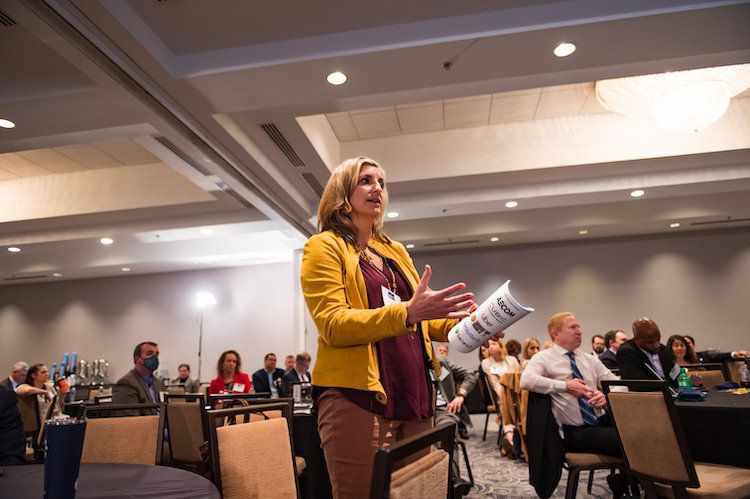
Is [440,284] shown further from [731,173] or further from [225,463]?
[225,463]

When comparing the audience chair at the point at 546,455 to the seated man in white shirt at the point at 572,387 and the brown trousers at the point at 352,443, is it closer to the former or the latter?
the seated man in white shirt at the point at 572,387

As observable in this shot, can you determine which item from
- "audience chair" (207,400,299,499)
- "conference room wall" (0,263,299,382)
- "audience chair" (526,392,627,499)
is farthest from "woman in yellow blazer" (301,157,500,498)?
"conference room wall" (0,263,299,382)

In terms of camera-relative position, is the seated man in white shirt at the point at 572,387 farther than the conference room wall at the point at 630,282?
No

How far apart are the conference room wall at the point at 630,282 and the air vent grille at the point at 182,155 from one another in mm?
5567

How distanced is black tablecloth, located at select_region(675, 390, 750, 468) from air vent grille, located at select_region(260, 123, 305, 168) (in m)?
3.87

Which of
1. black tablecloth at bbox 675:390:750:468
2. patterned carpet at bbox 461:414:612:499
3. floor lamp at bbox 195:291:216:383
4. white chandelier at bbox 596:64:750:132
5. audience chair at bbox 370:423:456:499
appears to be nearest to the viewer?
audience chair at bbox 370:423:456:499

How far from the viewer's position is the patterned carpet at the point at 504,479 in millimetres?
3465

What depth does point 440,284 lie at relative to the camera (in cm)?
969

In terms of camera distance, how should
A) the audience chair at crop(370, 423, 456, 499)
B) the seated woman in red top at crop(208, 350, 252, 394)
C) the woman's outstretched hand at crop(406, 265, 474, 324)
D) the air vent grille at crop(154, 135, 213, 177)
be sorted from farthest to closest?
the seated woman in red top at crop(208, 350, 252, 394) < the air vent grille at crop(154, 135, 213, 177) < the woman's outstretched hand at crop(406, 265, 474, 324) < the audience chair at crop(370, 423, 456, 499)

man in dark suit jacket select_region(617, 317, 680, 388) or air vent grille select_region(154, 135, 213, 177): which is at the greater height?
air vent grille select_region(154, 135, 213, 177)

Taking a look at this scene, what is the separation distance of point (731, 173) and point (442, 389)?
15.9 ft

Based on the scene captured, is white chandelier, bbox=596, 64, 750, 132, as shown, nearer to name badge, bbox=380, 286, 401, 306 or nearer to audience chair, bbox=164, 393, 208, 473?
name badge, bbox=380, 286, 401, 306

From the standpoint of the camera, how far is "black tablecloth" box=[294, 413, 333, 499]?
3.06 metres

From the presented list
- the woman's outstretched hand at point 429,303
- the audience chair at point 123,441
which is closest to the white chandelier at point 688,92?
the woman's outstretched hand at point 429,303
